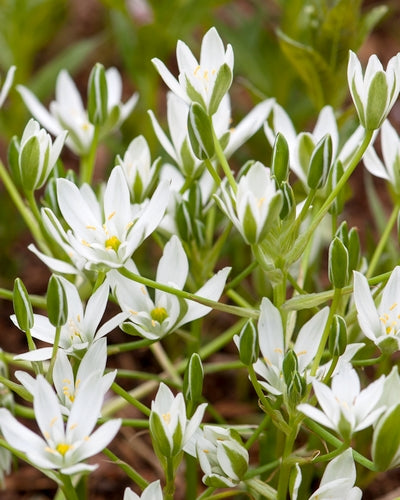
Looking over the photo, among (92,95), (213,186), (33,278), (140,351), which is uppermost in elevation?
(92,95)

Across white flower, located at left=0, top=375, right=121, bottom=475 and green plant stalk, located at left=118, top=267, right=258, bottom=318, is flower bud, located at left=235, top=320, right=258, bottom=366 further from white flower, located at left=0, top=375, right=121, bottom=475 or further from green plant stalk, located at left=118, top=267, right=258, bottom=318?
white flower, located at left=0, top=375, right=121, bottom=475

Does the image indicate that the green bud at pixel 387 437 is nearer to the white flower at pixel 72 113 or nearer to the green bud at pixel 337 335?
the green bud at pixel 337 335

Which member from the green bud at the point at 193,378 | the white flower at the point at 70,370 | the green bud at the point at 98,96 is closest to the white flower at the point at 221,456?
the green bud at the point at 193,378

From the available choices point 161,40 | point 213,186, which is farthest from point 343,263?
point 161,40

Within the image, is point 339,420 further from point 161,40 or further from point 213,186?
point 161,40

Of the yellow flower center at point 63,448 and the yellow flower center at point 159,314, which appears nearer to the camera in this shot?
the yellow flower center at point 63,448

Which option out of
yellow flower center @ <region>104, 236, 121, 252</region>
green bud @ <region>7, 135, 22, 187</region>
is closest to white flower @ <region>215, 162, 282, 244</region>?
yellow flower center @ <region>104, 236, 121, 252</region>

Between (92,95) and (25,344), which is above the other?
(92,95)
